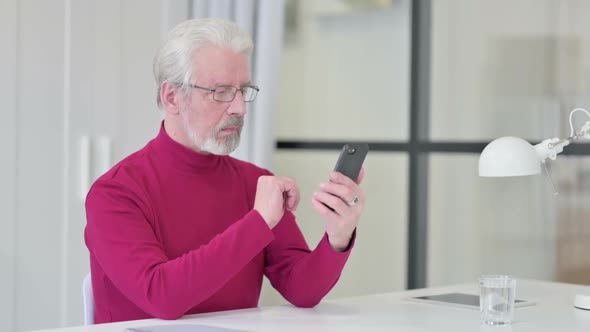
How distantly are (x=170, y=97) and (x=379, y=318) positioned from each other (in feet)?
2.34

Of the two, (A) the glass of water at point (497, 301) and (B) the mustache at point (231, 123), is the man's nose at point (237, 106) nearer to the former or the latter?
(B) the mustache at point (231, 123)

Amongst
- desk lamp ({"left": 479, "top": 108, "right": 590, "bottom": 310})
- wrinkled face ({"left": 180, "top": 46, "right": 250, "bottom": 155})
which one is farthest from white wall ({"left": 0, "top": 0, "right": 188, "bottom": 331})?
desk lamp ({"left": 479, "top": 108, "right": 590, "bottom": 310})

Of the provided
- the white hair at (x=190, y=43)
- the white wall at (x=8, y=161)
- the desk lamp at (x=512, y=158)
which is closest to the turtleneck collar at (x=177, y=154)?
the white hair at (x=190, y=43)

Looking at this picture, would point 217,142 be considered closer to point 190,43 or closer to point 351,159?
point 190,43

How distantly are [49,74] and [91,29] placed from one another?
0.80 feet

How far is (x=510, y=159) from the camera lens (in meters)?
1.89

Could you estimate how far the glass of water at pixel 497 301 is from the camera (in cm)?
181

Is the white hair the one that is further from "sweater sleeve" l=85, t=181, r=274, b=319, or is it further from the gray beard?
"sweater sleeve" l=85, t=181, r=274, b=319

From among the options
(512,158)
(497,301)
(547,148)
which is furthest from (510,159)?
(497,301)

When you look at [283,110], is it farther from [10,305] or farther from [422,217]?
[10,305]

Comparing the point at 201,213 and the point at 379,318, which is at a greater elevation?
the point at 201,213

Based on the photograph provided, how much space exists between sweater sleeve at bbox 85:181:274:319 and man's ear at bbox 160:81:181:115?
13.0 inches

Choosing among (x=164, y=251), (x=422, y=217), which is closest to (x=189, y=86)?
(x=164, y=251)

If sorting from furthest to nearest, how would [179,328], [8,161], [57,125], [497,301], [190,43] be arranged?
[57,125] < [8,161] < [190,43] < [497,301] < [179,328]
